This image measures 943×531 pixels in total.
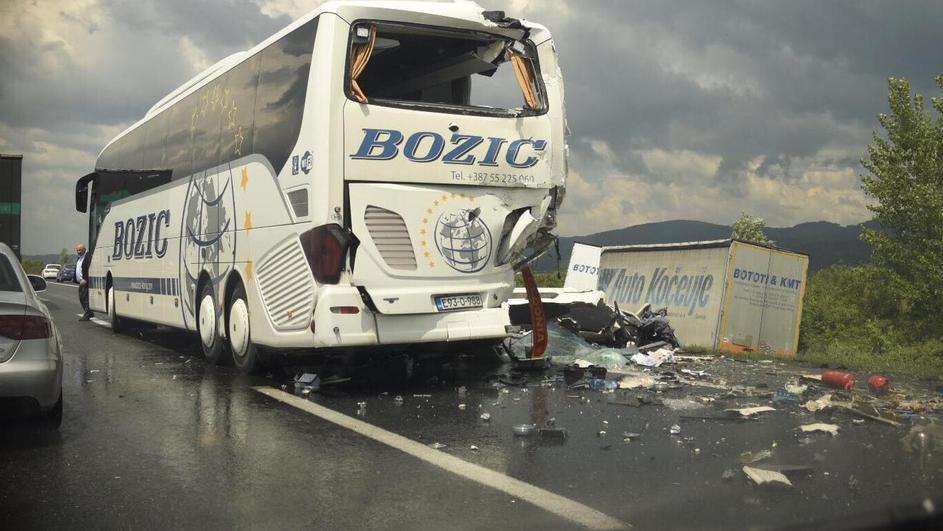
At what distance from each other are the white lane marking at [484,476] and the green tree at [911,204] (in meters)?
29.6

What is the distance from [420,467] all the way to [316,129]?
396 centimetres

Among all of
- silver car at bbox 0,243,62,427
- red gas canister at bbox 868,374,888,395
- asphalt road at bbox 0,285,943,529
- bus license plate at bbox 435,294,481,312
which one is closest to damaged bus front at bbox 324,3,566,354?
bus license plate at bbox 435,294,481,312

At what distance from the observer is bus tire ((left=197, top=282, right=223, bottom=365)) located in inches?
428

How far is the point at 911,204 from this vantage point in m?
32.8

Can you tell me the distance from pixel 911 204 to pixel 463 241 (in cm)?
2947

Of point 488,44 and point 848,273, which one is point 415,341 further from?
point 848,273

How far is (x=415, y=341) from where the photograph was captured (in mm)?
8562

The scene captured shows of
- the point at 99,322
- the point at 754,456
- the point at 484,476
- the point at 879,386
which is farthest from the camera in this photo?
the point at 99,322

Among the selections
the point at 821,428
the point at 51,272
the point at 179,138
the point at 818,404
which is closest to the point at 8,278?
the point at 179,138

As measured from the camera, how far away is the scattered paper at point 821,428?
6409 mm

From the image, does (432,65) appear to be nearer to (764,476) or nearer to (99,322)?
(764,476)

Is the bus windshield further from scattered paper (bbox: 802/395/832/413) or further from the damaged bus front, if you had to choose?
scattered paper (bbox: 802/395/832/413)

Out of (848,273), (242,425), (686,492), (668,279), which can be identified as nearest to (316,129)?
(242,425)

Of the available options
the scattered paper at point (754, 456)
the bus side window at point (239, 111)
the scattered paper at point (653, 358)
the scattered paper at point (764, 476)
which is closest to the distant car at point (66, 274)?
the bus side window at point (239, 111)
